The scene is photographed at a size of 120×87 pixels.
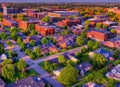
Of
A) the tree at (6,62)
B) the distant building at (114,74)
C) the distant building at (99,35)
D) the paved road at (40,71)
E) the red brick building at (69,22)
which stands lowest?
the paved road at (40,71)

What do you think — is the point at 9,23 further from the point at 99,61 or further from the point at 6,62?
the point at 99,61

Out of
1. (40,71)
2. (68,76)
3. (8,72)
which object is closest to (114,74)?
(68,76)

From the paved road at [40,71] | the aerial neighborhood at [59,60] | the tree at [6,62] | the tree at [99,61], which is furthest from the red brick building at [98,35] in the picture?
the tree at [6,62]

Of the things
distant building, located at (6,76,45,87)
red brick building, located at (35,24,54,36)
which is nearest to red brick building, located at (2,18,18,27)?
red brick building, located at (35,24,54,36)

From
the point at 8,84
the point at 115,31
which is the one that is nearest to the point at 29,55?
the point at 8,84

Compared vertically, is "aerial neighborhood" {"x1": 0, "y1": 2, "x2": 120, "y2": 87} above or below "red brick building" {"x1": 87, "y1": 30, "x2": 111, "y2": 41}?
below

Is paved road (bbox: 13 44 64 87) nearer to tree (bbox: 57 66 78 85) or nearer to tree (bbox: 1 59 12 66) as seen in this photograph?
tree (bbox: 57 66 78 85)

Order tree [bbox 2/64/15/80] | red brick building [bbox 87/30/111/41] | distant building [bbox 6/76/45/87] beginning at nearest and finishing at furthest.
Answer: distant building [bbox 6/76/45/87], tree [bbox 2/64/15/80], red brick building [bbox 87/30/111/41]

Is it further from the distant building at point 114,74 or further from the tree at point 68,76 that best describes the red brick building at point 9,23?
the distant building at point 114,74

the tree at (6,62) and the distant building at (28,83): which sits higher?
the tree at (6,62)
